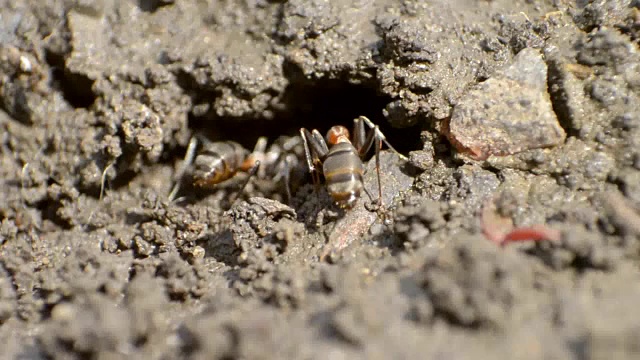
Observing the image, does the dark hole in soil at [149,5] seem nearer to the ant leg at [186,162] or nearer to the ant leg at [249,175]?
the ant leg at [186,162]

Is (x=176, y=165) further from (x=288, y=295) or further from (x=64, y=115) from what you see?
(x=288, y=295)

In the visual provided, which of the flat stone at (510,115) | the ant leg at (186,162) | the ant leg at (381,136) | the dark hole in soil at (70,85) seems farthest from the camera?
the ant leg at (186,162)

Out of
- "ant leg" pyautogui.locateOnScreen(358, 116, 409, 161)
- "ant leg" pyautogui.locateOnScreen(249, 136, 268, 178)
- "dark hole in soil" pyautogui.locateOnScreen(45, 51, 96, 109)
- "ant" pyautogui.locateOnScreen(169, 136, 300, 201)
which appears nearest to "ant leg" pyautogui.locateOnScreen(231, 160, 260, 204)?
"ant" pyautogui.locateOnScreen(169, 136, 300, 201)

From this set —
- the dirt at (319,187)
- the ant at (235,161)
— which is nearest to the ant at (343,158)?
the dirt at (319,187)

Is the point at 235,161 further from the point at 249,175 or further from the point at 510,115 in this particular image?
the point at 510,115

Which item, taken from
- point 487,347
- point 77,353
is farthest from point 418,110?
point 77,353

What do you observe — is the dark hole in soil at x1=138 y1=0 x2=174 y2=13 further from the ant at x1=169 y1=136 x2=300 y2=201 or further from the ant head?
the ant head
